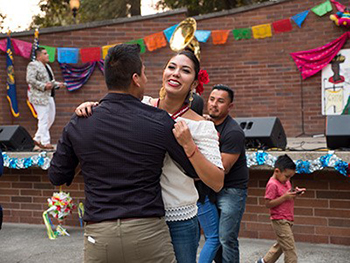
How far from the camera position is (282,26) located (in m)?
10.9

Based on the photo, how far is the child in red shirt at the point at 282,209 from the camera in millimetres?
4113

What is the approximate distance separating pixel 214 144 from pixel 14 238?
4733mm

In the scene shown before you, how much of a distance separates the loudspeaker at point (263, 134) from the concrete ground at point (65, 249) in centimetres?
117

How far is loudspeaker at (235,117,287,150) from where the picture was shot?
18.9 feet

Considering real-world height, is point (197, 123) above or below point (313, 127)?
above

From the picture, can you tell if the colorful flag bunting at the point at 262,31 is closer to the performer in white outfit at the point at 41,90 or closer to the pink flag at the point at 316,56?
the pink flag at the point at 316,56

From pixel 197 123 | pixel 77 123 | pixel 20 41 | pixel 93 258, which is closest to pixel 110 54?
pixel 77 123

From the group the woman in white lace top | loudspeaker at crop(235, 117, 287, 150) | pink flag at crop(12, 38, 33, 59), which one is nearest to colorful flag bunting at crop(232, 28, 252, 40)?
pink flag at crop(12, 38, 33, 59)

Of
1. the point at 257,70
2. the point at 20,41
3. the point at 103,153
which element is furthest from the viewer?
the point at 257,70

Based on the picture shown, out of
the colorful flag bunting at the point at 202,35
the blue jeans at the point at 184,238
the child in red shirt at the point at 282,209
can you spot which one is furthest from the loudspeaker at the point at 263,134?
the colorful flag bunting at the point at 202,35

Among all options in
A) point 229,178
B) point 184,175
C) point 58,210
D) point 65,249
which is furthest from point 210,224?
point 58,210

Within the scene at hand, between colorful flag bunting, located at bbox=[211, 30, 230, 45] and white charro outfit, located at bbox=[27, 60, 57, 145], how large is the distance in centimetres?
470

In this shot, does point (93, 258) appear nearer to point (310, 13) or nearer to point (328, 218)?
point (328, 218)

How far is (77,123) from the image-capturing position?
6.78 feet
